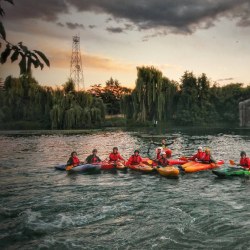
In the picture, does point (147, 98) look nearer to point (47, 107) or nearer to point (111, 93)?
point (47, 107)

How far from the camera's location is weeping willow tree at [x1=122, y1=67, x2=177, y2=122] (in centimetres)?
5238

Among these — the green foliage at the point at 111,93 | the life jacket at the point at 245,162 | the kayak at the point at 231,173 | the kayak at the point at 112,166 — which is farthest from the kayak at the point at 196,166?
the green foliage at the point at 111,93

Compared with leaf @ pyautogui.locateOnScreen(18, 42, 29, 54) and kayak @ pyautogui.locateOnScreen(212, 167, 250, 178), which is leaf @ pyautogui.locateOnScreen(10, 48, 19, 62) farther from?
kayak @ pyautogui.locateOnScreen(212, 167, 250, 178)

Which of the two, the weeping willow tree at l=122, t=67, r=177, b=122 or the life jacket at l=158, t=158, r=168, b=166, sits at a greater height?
the weeping willow tree at l=122, t=67, r=177, b=122

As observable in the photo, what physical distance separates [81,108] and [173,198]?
34.4 meters

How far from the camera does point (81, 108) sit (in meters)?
45.0

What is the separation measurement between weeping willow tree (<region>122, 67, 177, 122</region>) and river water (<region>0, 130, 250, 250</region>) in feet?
118

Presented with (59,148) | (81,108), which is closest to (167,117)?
(81,108)

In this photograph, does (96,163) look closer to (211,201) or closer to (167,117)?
(211,201)

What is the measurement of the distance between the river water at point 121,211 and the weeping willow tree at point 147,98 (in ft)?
118

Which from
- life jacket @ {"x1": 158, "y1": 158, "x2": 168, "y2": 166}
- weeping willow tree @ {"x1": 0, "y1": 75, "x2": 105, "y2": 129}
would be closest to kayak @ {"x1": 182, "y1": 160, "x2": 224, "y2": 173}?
life jacket @ {"x1": 158, "y1": 158, "x2": 168, "y2": 166}

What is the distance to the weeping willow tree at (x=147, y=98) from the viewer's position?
5238 cm

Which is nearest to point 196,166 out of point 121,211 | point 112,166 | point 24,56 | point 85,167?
point 112,166

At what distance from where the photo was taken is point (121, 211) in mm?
10336
